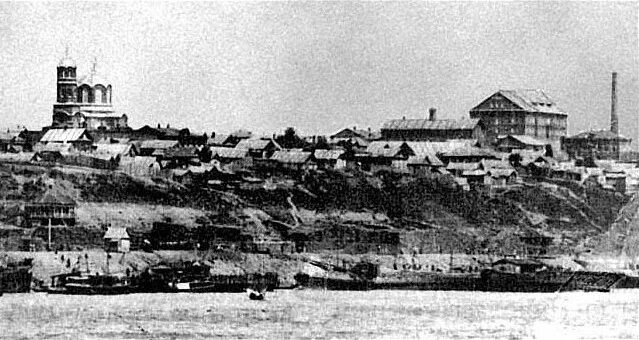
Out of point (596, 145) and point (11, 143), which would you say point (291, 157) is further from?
point (596, 145)

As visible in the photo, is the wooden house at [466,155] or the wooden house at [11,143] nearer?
the wooden house at [11,143]

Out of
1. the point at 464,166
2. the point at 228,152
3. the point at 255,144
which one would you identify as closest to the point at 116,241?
the point at 228,152

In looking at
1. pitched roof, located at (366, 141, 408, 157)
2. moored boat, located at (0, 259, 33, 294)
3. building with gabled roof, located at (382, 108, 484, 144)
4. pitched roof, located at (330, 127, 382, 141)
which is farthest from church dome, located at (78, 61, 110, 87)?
moored boat, located at (0, 259, 33, 294)

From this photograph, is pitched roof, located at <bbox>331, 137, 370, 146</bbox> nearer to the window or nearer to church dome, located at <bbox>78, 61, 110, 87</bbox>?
church dome, located at <bbox>78, 61, 110, 87</bbox>

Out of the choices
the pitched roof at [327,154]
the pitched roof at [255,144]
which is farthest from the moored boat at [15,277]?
the pitched roof at [255,144]

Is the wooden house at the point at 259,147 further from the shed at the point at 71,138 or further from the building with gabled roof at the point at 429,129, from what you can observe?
the shed at the point at 71,138

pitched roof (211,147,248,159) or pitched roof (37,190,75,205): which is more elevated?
pitched roof (211,147,248,159)
